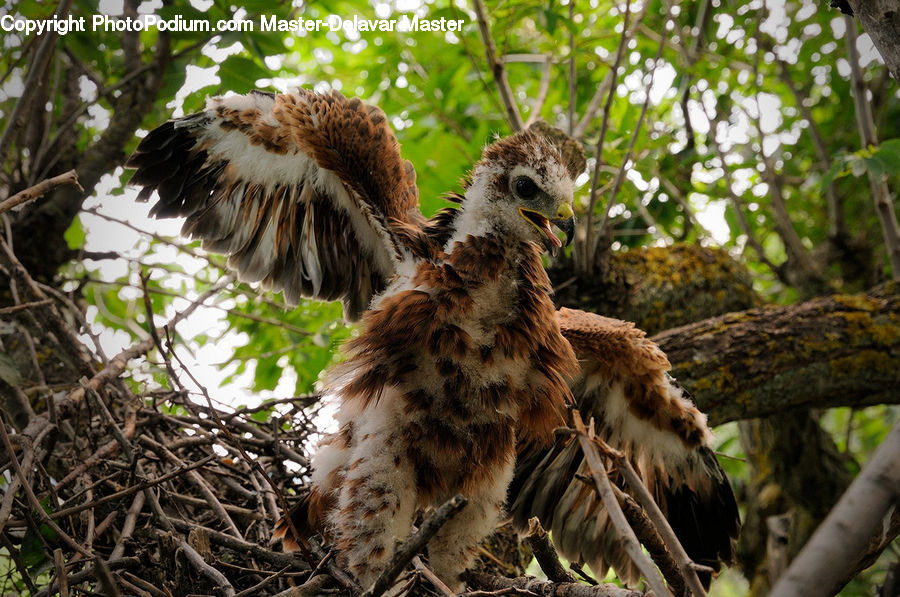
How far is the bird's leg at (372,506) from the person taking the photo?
229cm

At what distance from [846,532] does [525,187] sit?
1.78m

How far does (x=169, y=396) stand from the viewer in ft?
10.9

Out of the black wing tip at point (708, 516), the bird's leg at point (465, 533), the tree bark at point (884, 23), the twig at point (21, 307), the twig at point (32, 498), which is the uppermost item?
the tree bark at point (884, 23)

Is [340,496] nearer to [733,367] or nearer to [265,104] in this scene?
[265,104]

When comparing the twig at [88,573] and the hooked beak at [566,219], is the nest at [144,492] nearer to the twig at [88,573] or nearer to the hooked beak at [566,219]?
the twig at [88,573]

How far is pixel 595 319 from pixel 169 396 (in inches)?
83.4

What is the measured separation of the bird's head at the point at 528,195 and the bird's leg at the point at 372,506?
2.83ft

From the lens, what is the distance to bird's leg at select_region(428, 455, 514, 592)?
2531 mm

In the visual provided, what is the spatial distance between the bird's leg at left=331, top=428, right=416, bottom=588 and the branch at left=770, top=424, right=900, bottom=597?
1623mm

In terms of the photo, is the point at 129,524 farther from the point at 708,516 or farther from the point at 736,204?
the point at 736,204

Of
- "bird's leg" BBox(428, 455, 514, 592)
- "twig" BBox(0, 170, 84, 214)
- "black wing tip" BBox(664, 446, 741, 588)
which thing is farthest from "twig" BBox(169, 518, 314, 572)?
"black wing tip" BBox(664, 446, 741, 588)

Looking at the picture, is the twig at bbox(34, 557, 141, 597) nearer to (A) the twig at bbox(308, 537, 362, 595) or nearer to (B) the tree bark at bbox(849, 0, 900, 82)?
(A) the twig at bbox(308, 537, 362, 595)

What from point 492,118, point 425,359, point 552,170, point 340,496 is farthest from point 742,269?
point 340,496

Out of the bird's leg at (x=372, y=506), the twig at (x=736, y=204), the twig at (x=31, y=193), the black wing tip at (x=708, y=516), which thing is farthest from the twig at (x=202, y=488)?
the twig at (x=736, y=204)
